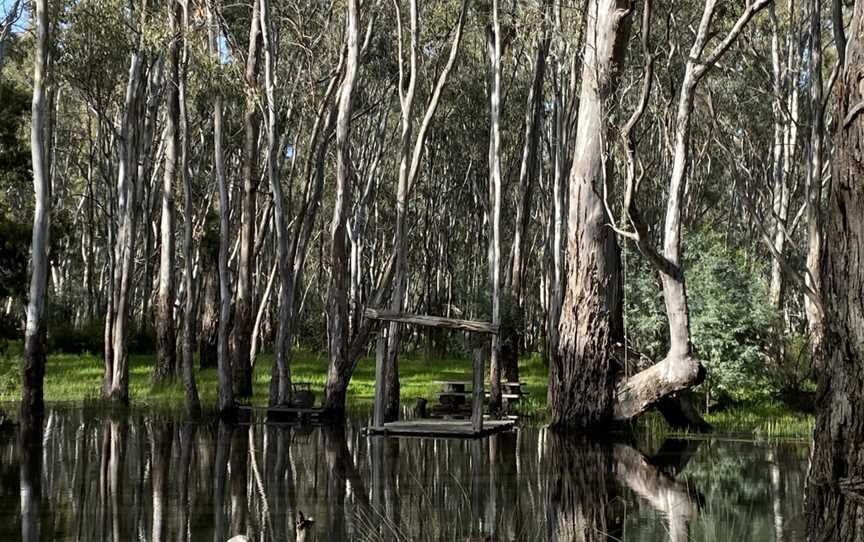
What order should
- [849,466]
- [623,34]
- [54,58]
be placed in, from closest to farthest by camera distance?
[849,466] < [623,34] < [54,58]

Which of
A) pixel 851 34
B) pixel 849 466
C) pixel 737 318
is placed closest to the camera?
pixel 849 466

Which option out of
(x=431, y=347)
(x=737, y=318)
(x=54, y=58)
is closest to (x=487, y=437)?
(x=737, y=318)

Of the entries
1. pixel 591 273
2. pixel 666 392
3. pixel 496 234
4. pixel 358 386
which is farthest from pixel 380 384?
Result: pixel 358 386

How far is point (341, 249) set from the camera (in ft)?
64.0

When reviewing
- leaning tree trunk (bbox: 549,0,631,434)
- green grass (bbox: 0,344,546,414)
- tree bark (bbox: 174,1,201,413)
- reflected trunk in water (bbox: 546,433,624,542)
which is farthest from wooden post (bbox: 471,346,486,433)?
tree bark (bbox: 174,1,201,413)

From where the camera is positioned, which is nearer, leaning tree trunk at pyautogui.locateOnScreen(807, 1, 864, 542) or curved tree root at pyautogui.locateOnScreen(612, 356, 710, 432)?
leaning tree trunk at pyautogui.locateOnScreen(807, 1, 864, 542)

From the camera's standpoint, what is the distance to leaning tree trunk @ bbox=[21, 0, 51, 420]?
1675 centimetres

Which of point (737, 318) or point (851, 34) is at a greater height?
point (851, 34)

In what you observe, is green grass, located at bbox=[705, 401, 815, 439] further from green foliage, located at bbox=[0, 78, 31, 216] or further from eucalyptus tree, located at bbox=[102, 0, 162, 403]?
green foliage, located at bbox=[0, 78, 31, 216]

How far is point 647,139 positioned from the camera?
3912 centimetres

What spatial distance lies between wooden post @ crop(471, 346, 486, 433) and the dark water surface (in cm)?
49

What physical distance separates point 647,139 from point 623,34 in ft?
72.3

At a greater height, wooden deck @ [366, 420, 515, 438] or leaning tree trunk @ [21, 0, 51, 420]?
leaning tree trunk @ [21, 0, 51, 420]

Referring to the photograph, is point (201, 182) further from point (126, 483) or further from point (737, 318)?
point (126, 483)
